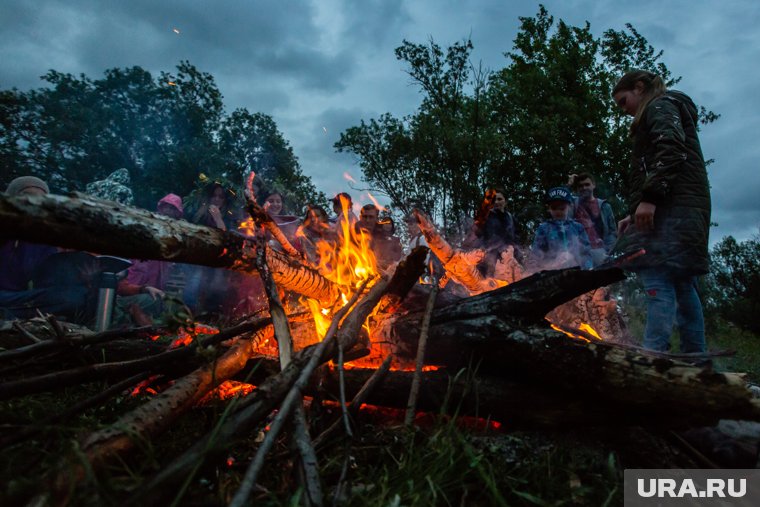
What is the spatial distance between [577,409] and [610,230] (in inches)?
235

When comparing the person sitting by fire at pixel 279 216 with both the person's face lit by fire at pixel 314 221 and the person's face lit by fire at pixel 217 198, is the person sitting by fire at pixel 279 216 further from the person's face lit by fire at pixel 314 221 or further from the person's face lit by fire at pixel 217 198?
the person's face lit by fire at pixel 217 198

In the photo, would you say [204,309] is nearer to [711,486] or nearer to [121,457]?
[121,457]

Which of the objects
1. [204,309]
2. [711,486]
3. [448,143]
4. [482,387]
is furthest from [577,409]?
[448,143]

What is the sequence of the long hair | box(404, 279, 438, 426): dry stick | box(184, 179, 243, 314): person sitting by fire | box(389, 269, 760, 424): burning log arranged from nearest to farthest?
1. box(389, 269, 760, 424): burning log
2. box(404, 279, 438, 426): dry stick
3. the long hair
4. box(184, 179, 243, 314): person sitting by fire

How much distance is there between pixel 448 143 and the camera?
15.4 metres

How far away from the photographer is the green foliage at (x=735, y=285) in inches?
551

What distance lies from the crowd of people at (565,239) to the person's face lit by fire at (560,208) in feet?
0.05

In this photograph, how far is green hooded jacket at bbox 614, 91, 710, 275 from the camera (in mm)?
3361

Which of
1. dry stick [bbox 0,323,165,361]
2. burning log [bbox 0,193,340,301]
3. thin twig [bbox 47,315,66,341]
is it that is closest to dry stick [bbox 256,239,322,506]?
burning log [bbox 0,193,340,301]

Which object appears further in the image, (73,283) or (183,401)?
(73,283)

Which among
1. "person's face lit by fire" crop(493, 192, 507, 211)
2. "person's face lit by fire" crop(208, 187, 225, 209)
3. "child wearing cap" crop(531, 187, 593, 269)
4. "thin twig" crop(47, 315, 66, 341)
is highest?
"person's face lit by fire" crop(493, 192, 507, 211)

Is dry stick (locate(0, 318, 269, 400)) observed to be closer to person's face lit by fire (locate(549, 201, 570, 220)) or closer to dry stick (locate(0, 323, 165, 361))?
dry stick (locate(0, 323, 165, 361))

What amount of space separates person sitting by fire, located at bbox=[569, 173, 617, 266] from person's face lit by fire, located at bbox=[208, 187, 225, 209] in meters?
6.82

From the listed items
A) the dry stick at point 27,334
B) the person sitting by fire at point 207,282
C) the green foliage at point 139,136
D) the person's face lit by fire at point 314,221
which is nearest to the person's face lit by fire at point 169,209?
the person sitting by fire at point 207,282
